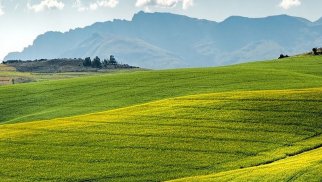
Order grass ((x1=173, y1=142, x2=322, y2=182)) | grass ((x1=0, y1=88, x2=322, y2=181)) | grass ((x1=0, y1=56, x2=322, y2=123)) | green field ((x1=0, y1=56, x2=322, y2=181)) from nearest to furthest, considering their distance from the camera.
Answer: grass ((x1=173, y1=142, x2=322, y2=182)) < green field ((x1=0, y1=56, x2=322, y2=181)) < grass ((x1=0, y1=88, x2=322, y2=181)) < grass ((x1=0, y1=56, x2=322, y2=123))

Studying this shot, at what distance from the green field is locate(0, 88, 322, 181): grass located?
0.07 meters

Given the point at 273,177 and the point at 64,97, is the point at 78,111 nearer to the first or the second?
the point at 64,97

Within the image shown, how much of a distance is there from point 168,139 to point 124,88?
3434 cm

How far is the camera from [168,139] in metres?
43.5

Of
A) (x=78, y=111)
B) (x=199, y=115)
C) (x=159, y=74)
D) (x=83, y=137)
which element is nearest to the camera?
(x=83, y=137)

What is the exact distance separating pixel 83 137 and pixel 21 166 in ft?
24.5

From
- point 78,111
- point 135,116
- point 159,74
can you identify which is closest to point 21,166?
point 135,116

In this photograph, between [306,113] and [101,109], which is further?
[101,109]

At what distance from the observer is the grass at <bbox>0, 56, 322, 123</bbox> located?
6681cm

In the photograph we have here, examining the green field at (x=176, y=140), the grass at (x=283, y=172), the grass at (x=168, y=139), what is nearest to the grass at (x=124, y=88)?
the green field at (x=176, y=140)

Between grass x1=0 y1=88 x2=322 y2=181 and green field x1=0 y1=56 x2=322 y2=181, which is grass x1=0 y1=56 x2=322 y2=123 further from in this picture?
grass x1=0 y1=88 x2=322 y2=181

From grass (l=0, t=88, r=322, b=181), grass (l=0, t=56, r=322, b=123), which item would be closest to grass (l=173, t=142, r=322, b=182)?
grass (l=0, t=88, r=322, b=181)

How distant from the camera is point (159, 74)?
8925 centimetres

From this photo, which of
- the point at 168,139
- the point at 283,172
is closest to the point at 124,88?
the point at 168,139
